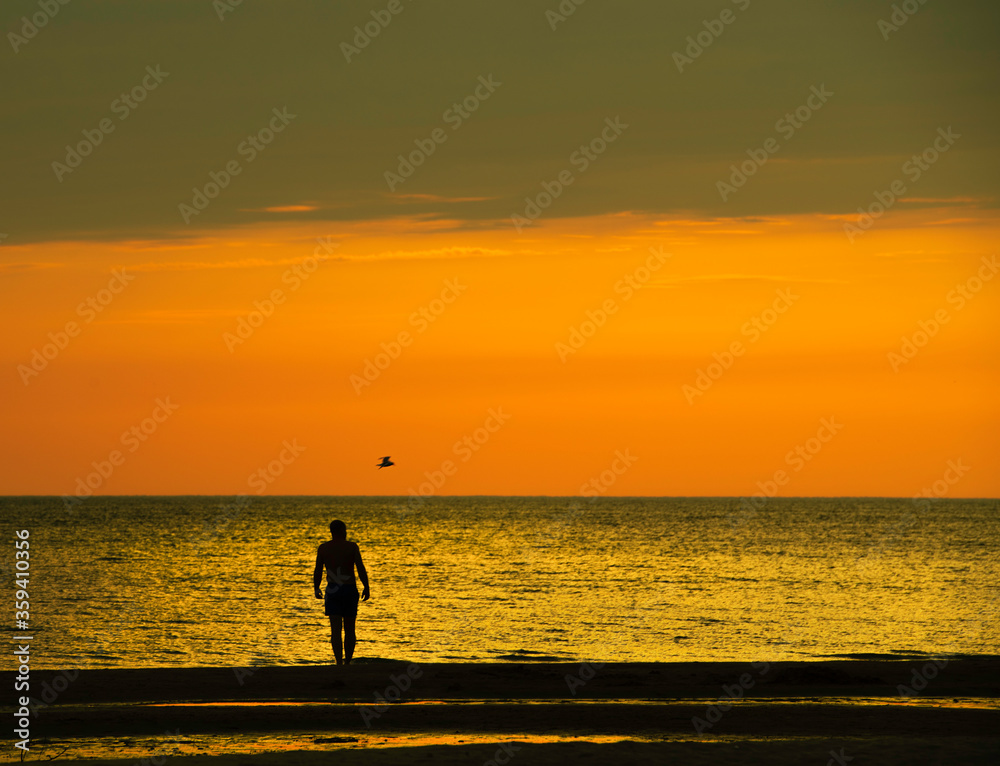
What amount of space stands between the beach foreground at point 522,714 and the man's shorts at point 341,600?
92 centimetres

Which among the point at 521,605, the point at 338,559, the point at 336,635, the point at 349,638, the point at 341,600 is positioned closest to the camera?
the point at 338,559

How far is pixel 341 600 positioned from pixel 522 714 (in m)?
4.44

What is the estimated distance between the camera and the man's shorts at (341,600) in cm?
1791

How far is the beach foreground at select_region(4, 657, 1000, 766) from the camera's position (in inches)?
456

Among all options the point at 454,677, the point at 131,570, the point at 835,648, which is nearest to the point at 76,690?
the point at 454,677

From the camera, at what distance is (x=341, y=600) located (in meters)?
18.0

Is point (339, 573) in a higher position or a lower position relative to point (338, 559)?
lower

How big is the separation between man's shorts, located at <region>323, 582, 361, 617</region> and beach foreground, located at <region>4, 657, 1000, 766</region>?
36.1 inches

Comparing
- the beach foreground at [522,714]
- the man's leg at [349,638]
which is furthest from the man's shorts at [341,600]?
the beach foreground at [522,714]

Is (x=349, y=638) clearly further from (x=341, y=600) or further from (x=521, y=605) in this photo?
(x=521, y=605)

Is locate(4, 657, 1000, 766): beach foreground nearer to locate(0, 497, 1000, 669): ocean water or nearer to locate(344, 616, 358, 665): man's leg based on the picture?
locate(344, 616, 358, 665): man's leg

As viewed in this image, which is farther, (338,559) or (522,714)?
(338,559)

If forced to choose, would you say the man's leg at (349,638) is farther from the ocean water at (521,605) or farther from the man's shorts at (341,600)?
the ocean water at (521,605)

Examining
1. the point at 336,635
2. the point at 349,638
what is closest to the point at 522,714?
the point at 336,635
